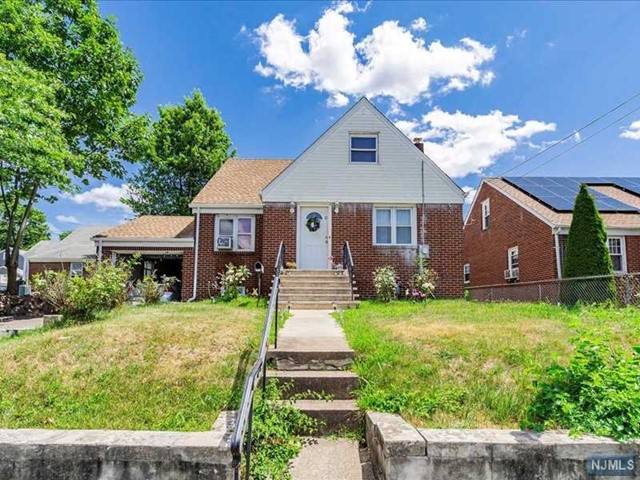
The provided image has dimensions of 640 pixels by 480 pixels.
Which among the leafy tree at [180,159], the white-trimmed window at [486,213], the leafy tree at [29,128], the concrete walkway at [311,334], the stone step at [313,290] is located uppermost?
the leafy tree at [180,159]

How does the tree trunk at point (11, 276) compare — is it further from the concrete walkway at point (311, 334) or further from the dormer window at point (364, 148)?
the dormer window at point (364, 148)

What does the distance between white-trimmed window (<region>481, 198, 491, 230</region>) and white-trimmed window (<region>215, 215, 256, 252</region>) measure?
12.4 meters

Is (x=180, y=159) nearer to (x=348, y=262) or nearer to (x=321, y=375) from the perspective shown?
(x=348, y=262)

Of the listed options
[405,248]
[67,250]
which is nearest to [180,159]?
[67,250]

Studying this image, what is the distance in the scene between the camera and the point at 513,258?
711 inches

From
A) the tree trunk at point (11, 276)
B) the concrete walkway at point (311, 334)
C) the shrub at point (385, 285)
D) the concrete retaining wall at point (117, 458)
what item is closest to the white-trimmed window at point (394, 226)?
the shrub at point (385, 285)

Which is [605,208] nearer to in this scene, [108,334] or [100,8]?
[108,334]

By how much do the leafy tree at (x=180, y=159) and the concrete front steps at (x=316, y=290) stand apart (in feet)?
63.1

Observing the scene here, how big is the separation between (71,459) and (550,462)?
372 centimetres

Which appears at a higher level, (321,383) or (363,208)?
(363,208)

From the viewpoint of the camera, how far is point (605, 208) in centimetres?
1588

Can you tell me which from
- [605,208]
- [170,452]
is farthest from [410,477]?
[605,208]

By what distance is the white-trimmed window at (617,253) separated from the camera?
49.4ft

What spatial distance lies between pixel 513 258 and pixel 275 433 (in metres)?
16.7
